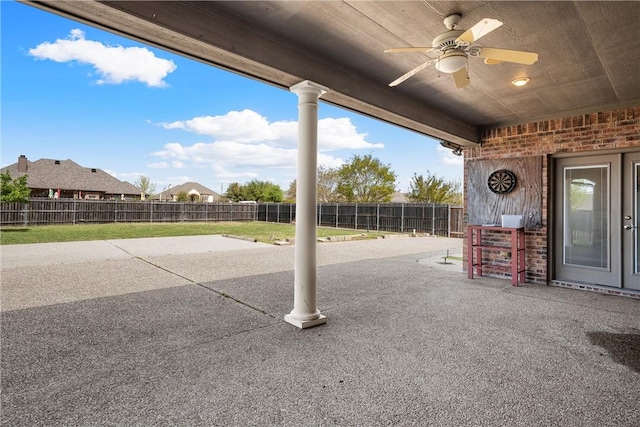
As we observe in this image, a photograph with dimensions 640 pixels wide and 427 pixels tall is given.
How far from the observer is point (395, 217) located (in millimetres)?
15352

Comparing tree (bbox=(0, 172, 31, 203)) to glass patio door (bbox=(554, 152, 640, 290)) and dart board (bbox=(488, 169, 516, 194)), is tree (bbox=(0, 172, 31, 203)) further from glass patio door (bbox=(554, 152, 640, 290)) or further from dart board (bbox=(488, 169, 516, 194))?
glass patio door (bbox=(554, 152, 640, 290))

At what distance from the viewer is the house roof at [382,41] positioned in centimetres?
234

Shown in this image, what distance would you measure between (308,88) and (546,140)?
13.8ft

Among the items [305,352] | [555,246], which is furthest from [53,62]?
[555,246]

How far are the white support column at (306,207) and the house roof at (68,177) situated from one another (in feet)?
82.5

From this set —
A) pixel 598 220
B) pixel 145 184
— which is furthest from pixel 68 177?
pixel 598 220

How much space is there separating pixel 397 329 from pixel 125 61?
17999 mm

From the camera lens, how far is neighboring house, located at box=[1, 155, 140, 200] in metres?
21.1

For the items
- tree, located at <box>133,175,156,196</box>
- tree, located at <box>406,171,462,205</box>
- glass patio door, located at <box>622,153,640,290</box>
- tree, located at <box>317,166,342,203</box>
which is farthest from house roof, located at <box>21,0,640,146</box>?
tree, located at <box>133,175,156,196</box>

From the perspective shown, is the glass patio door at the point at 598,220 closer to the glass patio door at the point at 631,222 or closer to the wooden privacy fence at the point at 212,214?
the glass patio door at the point at 631,222

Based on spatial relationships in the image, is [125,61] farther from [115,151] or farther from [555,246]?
[555,246]

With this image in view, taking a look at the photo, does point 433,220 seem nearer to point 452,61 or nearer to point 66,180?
point 452,61

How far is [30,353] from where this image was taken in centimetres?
262

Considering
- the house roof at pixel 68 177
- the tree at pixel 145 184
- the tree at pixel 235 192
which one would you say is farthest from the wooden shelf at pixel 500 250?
the tree at pixel 145 184
